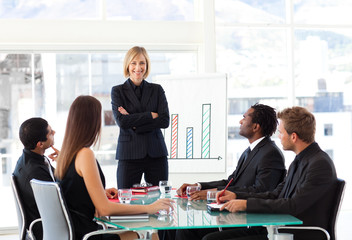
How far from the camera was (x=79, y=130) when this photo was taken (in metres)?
3.08

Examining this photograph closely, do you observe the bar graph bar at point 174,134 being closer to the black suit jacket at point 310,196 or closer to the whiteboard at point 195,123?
the whiteboard at point 195,123

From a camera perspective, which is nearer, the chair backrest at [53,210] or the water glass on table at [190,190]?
the chair backrest at [53,210]

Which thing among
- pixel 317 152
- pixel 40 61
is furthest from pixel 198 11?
pixel 317 152

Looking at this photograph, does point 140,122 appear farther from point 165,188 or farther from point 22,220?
point 22,220

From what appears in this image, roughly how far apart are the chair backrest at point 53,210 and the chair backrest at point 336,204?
1514mm

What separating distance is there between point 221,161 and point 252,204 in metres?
3.79

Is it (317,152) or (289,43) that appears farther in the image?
(289,43)

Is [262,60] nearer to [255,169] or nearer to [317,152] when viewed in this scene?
[255,169]

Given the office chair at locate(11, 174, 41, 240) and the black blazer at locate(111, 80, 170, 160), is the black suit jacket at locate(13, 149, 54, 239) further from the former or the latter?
the black blazer at locate(111, 80, 170, 160)

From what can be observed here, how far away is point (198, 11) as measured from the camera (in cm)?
743

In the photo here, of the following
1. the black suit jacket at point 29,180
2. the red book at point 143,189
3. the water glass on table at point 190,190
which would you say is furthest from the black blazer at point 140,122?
the black suit jacket at point 29,180

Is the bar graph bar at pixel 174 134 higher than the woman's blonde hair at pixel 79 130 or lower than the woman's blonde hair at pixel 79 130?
lower

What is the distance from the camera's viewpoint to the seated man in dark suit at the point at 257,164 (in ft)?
12.3

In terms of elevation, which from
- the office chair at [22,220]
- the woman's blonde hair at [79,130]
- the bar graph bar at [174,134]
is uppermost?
the woman's blonde hair at [79,130]
